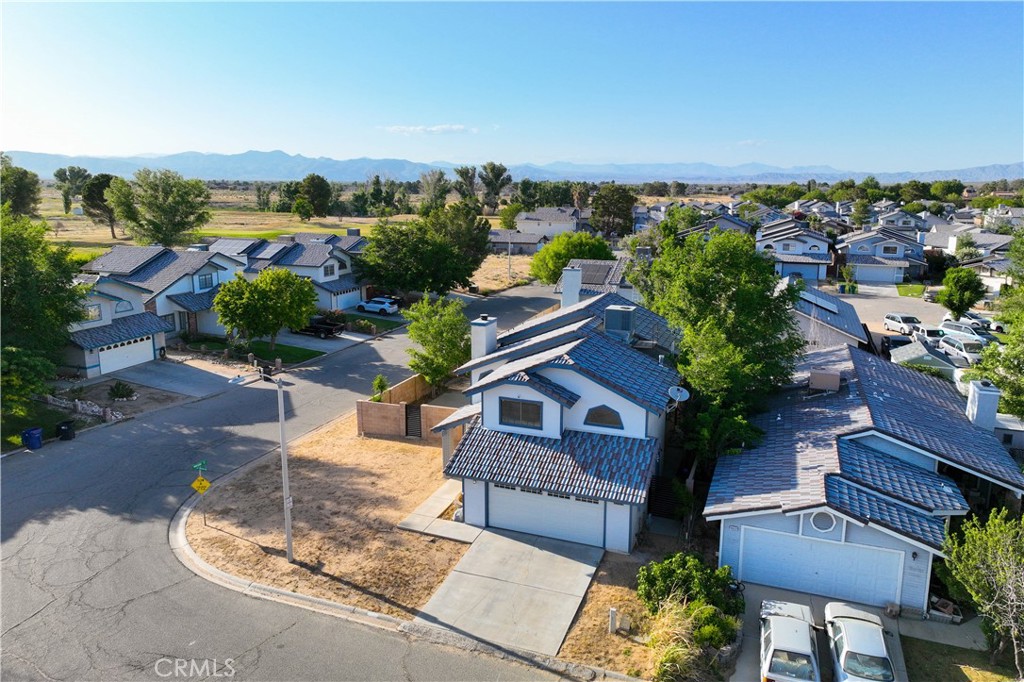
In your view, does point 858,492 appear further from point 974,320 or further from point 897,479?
point 974,320

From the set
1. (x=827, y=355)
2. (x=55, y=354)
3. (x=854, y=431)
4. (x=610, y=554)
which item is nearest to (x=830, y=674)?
(x=610, y=554)

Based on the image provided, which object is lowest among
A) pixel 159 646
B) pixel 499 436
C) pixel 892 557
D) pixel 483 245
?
pixel 159 646

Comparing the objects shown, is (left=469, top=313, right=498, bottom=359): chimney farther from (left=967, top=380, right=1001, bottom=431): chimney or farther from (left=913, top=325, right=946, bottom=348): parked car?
(left=913, top=325, right=946, bottom=348): parked car

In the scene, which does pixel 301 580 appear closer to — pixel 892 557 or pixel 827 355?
pixel 892 557

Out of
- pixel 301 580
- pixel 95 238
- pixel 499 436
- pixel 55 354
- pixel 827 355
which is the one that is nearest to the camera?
pixel 301 580

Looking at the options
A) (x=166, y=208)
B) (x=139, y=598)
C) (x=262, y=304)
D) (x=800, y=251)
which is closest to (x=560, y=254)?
(x=800, y=251)
